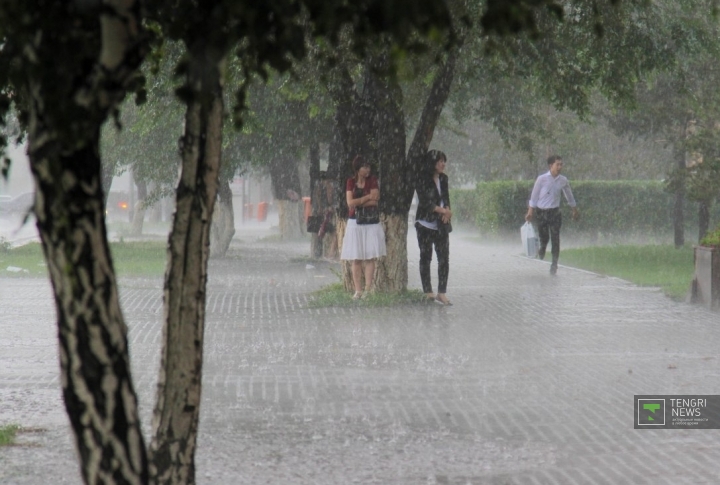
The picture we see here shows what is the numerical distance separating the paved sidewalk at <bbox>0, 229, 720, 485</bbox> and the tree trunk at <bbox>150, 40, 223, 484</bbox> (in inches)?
93.8

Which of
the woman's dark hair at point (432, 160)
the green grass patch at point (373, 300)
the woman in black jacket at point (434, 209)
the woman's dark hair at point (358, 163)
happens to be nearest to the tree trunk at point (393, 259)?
the green grass patch at point (373, 300)

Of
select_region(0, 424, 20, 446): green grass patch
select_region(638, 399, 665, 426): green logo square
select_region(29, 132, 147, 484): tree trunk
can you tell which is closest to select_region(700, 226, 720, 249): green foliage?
select_region(638, 399, 665, 426): green logo square

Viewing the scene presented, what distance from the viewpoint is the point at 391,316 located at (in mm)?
14227

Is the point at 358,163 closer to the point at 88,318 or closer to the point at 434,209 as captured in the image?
the point at 434,209

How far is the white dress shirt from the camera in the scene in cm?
2022

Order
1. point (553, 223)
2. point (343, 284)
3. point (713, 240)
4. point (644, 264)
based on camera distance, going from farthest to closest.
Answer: point (644, 264) → point (553, 223) → point (343, 284) → point (713, 240)

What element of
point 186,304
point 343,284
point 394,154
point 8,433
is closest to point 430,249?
point 394,154

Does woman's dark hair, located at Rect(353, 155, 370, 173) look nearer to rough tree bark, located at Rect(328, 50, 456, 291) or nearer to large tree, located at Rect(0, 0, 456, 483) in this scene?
rough tree bark, located at Rect(328, 50, 456, 291)

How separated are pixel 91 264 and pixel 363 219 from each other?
12244 millimetres

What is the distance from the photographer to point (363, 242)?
15.4 m

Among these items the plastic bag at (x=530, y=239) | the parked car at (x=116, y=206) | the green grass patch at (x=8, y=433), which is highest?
the plastic bag at (x=530, y=239)

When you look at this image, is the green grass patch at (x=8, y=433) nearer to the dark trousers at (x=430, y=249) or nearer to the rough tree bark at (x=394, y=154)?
the dark trousers at (x=430, y=249)

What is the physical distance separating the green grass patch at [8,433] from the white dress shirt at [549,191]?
A: 13.7 m

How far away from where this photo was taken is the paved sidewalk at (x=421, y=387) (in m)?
6.68
